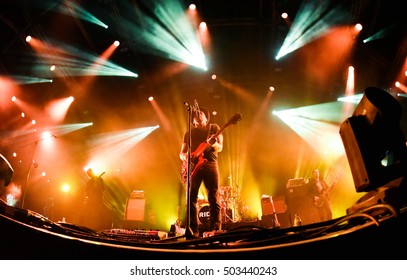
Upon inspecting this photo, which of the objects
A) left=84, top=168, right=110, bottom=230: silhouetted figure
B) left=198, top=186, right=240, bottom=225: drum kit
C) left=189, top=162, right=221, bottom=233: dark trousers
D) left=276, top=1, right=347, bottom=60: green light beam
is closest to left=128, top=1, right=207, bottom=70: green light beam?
left=276, top=1, right=347, bottom=60: green light beam

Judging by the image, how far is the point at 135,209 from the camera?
7.93 meters

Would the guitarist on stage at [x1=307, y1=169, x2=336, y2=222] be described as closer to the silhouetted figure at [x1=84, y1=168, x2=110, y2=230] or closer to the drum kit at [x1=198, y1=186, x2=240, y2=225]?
→ the drum kit at [x1=198, y1=186, x2=240, y2=225]

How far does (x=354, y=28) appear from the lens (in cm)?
582

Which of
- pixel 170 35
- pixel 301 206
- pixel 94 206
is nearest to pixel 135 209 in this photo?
pixel 94 206

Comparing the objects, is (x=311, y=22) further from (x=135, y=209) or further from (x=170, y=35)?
(x=135, y=209)

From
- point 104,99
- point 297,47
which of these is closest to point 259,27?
point 297,47

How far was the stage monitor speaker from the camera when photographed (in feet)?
25.7

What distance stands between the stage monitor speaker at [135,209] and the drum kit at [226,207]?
2131 mm

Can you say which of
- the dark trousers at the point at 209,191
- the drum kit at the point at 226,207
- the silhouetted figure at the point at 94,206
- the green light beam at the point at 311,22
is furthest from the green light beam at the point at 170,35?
the dark trousers at the point at 209,191

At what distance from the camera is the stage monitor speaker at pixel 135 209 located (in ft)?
25.7

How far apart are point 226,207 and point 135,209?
9.48 ft

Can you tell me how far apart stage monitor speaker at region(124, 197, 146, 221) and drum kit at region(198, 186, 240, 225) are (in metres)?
2.13

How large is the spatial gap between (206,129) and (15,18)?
488 centimetres

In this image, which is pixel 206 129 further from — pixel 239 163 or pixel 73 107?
pixel 239 163
